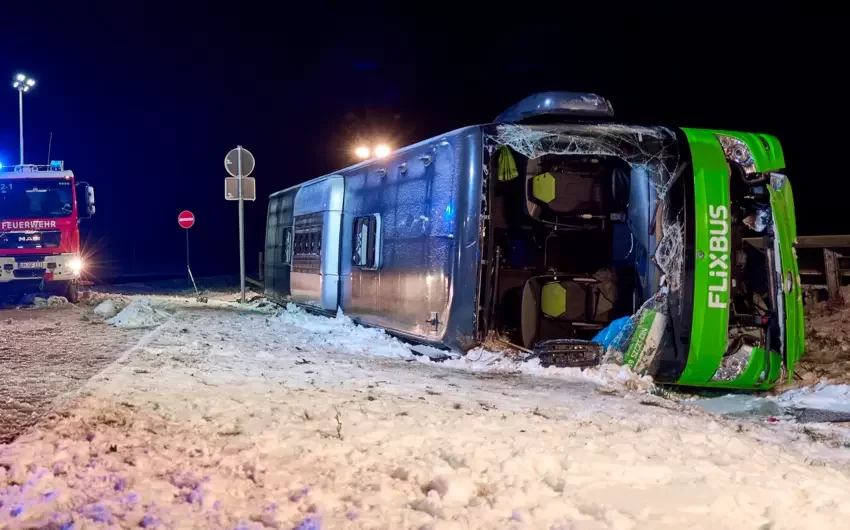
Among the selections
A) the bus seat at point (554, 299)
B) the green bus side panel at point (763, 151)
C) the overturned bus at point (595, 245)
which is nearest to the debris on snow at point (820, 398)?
the overturned bus at point (595, 245)

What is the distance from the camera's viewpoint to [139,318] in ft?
34.9

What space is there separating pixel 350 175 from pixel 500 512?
325 inches

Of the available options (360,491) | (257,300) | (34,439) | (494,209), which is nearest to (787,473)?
(360,491)

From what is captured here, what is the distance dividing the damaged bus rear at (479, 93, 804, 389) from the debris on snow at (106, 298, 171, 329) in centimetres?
573

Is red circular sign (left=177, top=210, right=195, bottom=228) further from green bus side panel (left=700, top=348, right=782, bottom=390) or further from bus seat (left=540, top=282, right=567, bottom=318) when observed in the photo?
Result: green bus side panel (left=700, top=348, right=782, bottom=390)

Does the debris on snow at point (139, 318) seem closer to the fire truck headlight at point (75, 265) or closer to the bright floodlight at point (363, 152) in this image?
the fire truck headlight at point (75, 265)

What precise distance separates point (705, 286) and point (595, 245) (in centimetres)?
204

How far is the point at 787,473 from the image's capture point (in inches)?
138

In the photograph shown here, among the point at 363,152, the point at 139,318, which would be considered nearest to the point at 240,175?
the point at 139,318

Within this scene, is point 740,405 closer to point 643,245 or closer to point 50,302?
point 643,245

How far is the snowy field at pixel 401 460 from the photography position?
301cm

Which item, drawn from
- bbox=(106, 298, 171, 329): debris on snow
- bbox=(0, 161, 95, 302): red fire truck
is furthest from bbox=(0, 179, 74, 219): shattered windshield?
bbox=(106, 298, 171, 329): debris on snow

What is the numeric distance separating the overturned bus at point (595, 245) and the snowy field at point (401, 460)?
1074 millimetres

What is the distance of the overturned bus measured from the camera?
6398 millimetres
